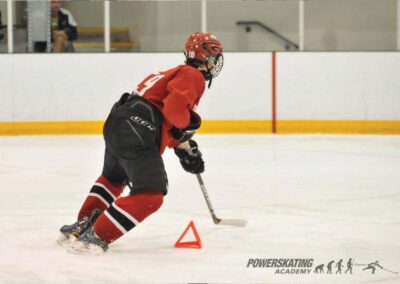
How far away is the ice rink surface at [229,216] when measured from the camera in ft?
9.98

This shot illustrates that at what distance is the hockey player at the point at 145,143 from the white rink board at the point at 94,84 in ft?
17.4

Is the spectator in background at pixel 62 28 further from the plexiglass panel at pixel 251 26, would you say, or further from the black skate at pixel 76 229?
the black skate at pixel 76 229

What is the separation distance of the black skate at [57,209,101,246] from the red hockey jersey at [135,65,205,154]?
1.33 feet

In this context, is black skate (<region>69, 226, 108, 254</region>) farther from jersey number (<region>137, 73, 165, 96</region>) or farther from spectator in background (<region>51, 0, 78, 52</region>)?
spectator in background (<region>51, 0, 78, 52</region>)

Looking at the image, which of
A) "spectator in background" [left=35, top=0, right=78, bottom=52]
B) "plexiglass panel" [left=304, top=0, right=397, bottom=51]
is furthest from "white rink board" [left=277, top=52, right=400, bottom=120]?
"spectator in background" [left=35, top=0, right=78, bottom=52]

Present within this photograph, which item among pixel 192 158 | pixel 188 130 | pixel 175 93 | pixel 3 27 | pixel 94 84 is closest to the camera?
pixel 175 93

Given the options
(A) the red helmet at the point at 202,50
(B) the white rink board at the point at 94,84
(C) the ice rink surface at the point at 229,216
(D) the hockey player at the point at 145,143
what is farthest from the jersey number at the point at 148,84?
(B) the white rink board at the point at 94,84

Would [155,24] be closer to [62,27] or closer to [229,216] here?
[62,27]

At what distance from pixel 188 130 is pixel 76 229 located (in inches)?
23.7

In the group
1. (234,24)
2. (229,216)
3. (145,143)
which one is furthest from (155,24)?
(145,143)

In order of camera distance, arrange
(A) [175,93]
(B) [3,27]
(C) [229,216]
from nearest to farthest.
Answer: (A) [175,93], (C) [229,216], (B) [3,27]

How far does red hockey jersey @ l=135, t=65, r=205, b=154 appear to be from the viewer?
3.22 metres

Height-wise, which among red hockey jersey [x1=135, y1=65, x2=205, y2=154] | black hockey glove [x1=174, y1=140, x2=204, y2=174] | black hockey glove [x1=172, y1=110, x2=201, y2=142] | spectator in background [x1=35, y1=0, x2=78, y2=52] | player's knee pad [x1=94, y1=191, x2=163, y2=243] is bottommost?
player's knee pad [x1=94, y1=191, x2=163, y2=243]

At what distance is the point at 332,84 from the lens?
888 centimetres
